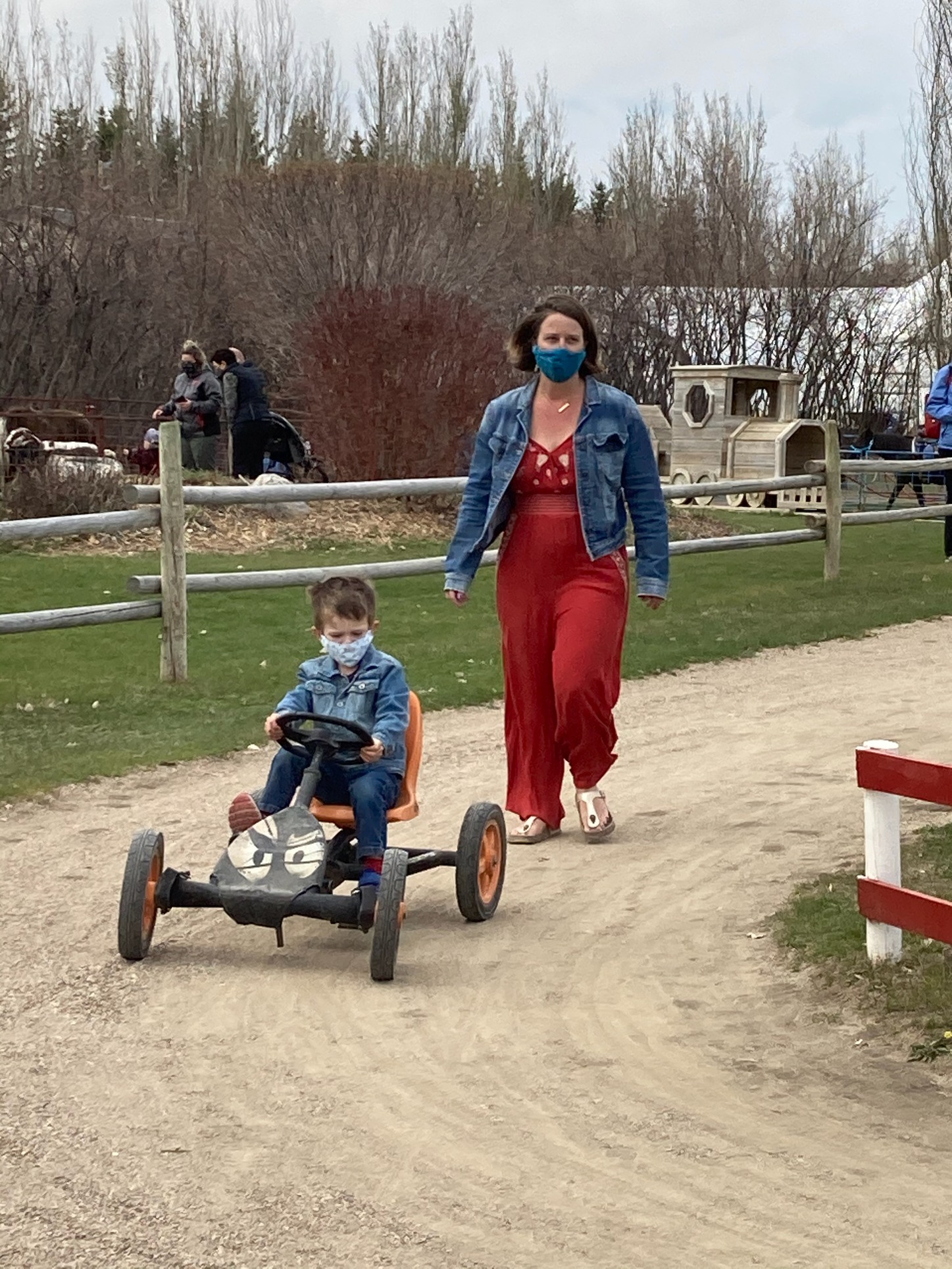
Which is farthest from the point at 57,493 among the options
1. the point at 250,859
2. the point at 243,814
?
the point at 250,859

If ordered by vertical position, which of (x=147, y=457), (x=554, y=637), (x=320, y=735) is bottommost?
(x=320, y=735)

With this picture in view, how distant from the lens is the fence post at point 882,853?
4895mm

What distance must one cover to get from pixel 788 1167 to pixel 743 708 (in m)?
6.08

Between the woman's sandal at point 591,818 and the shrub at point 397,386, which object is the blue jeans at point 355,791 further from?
the shrub at point 397,386

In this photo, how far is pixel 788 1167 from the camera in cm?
371

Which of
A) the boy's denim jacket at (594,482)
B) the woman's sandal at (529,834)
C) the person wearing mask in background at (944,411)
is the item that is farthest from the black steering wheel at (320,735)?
the person wearing mask in background at (944,411)

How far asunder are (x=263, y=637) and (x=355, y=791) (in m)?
7.15

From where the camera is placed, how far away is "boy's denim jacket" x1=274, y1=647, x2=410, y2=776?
548cm

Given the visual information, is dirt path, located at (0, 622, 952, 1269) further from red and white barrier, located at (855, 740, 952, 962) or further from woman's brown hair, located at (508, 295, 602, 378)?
woman's brown hair, located at (508, 295, 602, 378)

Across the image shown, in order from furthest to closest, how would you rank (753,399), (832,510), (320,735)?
(753,399)
(832,510)
(320,735)

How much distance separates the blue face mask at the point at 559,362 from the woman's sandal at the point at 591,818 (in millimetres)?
1537

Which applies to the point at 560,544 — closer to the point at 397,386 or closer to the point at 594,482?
the point at 594,482

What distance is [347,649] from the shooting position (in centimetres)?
554

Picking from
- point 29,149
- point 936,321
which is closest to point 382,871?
point 936,321
